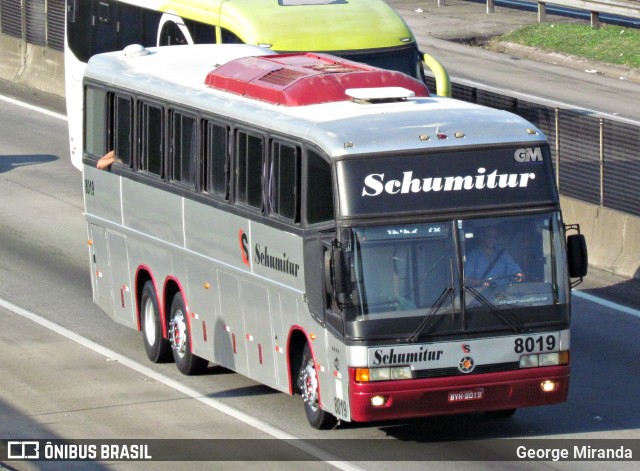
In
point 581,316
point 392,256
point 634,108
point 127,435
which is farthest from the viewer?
point 634,108

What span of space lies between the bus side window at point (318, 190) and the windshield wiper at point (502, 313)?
53.2 inches

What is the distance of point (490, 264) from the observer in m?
13.1

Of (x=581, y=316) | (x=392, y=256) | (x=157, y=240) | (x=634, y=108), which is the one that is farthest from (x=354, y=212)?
(x=634, y=108)

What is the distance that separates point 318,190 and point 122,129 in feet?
15.3

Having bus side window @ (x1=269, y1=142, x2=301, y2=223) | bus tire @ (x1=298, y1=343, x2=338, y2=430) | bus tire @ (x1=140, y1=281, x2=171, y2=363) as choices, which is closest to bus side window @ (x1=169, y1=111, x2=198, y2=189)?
bus tire @ (x1=140, y1=281, x2=171, y2=363)

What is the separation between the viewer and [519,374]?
13211 millimetres

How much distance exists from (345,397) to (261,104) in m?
3.24

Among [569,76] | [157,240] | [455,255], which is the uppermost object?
[455,255]

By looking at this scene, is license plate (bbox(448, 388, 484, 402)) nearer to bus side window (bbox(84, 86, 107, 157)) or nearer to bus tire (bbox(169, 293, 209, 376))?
bus tire (bbox(169, 293, 209, 376))

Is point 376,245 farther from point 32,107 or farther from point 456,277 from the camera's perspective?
point 32,107

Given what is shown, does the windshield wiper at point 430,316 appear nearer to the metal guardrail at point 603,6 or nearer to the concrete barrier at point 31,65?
the concrete barrier at point 31,65

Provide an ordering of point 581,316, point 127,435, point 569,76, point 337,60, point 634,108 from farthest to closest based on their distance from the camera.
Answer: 1. point 569,76
2. point 634,108
3. point 581,316
4. point 337,60
5. point 127,435

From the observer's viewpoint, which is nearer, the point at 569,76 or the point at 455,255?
A: the point at 455,255

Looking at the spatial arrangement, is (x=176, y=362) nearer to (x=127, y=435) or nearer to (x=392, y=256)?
(x=127, y=435)
